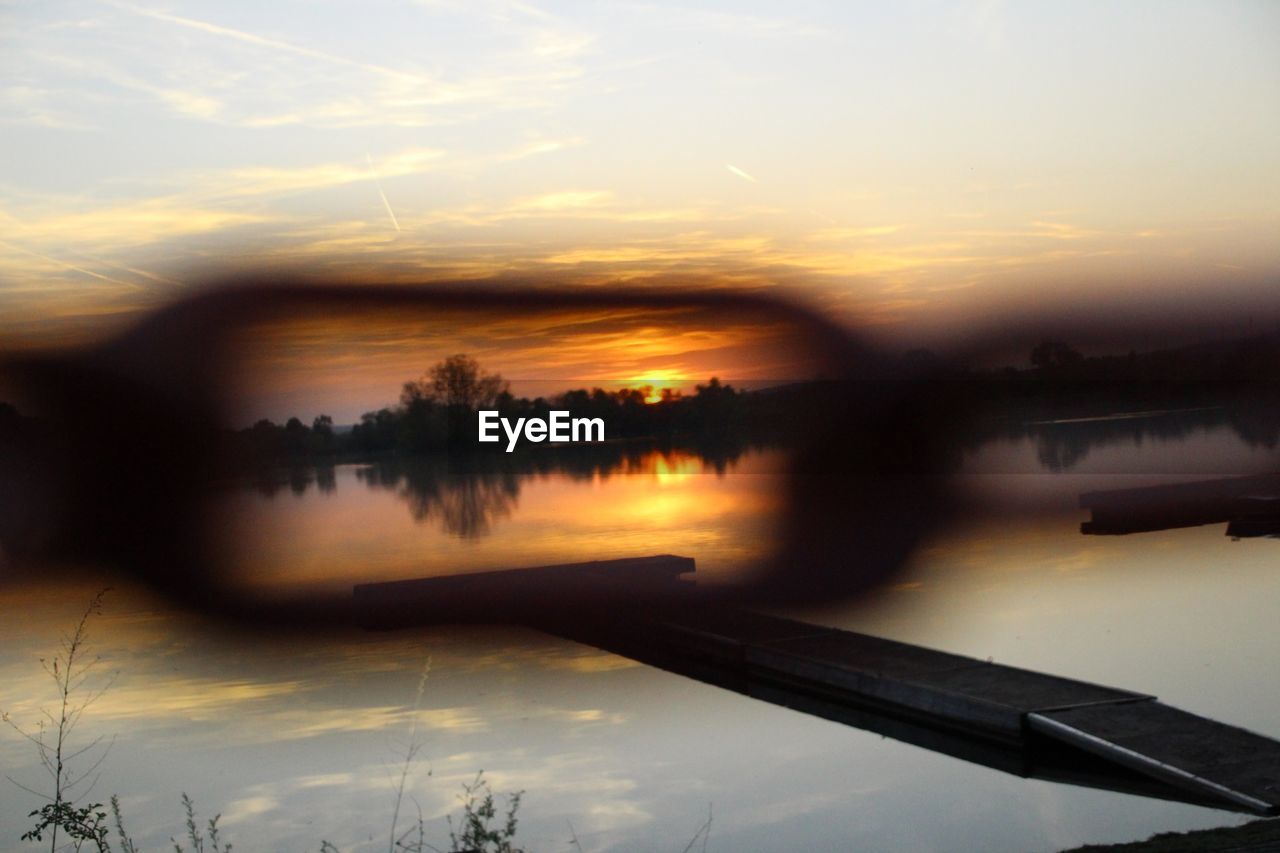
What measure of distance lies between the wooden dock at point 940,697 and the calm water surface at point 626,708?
0.13 metres

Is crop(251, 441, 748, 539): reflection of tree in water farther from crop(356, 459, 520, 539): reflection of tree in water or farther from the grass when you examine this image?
the grass

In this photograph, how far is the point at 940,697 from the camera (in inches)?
226

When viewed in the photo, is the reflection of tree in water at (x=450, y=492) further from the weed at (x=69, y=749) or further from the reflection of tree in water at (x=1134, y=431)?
the reflection of tree in water at (x=1134, y=431)

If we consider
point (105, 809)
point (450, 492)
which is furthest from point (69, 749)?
point (450, 492)

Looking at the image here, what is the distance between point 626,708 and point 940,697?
1.77m

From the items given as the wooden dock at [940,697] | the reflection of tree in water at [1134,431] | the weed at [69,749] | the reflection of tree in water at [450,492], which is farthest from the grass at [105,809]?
the reflection of tree in water at [1134,431]

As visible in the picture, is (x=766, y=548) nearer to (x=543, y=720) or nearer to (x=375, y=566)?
(x=375, y=566)

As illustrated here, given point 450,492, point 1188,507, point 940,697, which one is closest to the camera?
point 940,697

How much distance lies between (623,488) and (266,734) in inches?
609

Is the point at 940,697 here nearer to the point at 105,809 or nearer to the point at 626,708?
the point at 626,708

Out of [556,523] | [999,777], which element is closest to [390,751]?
[999,777]

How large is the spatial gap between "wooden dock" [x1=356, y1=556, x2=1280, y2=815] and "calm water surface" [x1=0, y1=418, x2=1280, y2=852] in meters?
0.13

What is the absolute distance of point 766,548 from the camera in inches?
530

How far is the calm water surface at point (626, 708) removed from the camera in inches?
200
